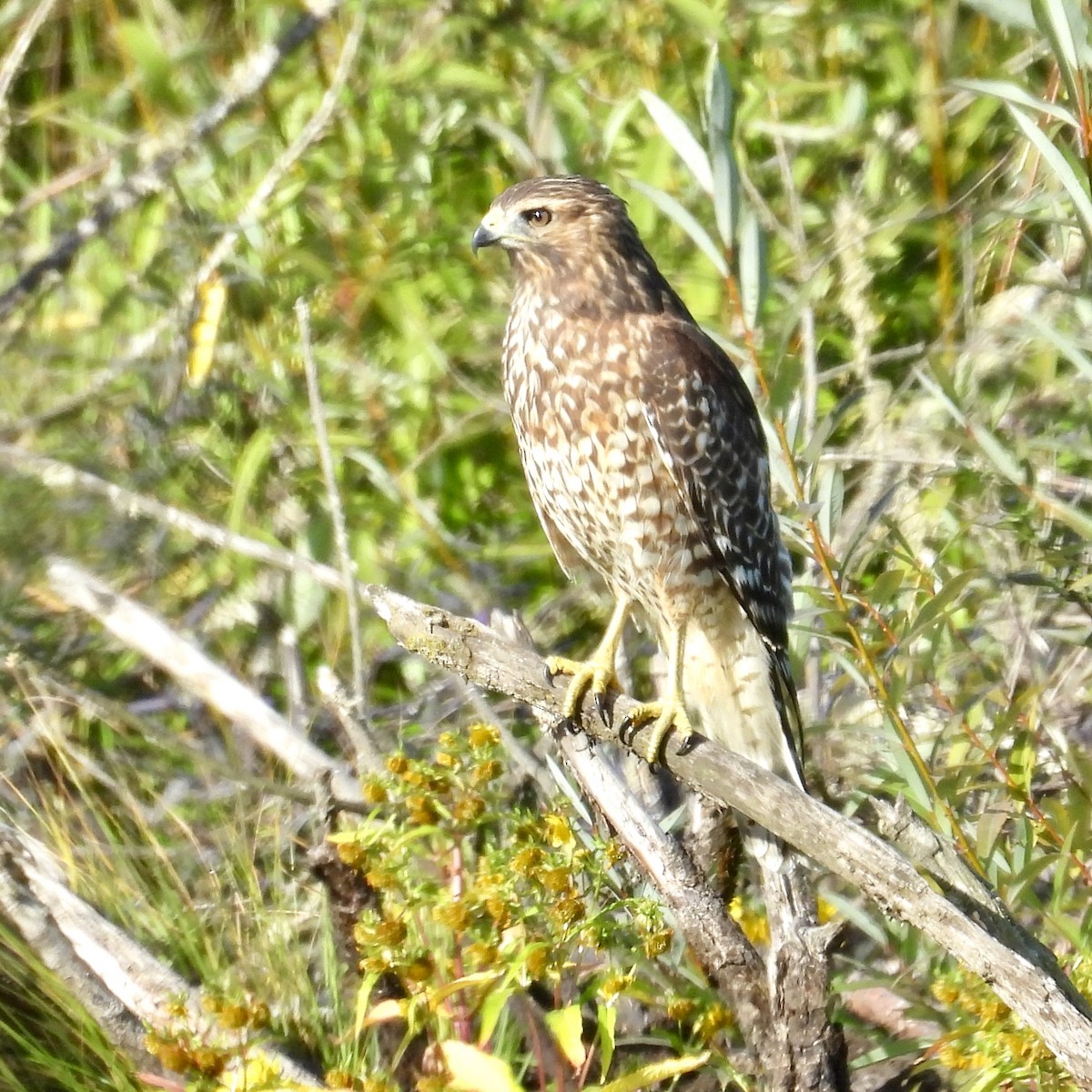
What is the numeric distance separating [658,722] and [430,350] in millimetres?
1456

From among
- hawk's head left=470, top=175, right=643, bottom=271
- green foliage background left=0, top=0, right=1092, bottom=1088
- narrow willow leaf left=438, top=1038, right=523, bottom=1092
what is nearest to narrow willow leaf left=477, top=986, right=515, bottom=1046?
narrow willow leaf left=438, top=1038, right=523, bottom=1092

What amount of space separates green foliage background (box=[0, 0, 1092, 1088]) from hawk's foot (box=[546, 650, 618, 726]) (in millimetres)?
577

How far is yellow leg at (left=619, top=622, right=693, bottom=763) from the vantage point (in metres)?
3.10

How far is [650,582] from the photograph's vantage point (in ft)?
11.6

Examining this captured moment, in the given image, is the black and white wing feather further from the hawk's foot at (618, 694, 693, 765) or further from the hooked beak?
the hooked beak

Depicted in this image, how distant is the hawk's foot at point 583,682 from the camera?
3.08m

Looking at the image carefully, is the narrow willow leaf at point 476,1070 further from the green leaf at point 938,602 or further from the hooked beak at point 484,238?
the hooked beak at point 484,238

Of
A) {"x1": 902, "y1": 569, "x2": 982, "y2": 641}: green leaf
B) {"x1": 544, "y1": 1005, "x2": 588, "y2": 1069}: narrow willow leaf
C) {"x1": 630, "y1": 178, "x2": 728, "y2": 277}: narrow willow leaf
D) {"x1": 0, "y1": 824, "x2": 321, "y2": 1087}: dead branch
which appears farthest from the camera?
{"x1": 0, "y1": 824, "x2": 321, "y2": 1087}: dead branch

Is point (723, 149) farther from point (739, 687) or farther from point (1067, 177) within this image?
point (739, 687)

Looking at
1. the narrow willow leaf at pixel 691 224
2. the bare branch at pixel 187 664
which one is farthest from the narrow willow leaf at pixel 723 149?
the bare branch at pixel 187 664

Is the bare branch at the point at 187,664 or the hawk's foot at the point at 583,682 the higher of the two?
the bare branch at the point at 187,664

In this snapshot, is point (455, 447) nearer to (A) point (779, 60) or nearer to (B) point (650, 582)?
(B) point (650, 582)

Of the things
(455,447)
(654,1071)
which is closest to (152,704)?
(455,447)

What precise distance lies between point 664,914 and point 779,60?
2.84 m
